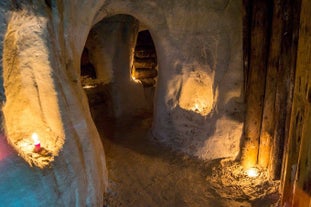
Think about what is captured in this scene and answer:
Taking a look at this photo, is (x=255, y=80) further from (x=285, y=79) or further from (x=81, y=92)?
(x=81, y=92)

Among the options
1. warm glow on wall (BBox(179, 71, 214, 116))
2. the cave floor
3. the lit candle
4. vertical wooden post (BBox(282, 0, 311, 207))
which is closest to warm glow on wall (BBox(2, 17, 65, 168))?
the lit candle

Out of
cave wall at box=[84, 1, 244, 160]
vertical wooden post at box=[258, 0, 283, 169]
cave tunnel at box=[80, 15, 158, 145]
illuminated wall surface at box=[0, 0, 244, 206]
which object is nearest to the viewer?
illuminated wall surface at box=[0, 0, 244, 206]

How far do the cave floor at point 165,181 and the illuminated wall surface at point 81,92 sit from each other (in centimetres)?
22

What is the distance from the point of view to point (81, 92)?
8.68ft

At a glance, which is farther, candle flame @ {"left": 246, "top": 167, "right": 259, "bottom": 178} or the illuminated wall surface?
candle flame @ {"left": 246, "top": 167, "right": 259, "bottom": 178}

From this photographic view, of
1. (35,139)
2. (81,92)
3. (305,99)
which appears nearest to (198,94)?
(81,92)

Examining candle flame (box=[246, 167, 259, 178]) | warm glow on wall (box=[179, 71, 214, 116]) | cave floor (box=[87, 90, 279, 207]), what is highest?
warm glow on wall (box=[179, 71, 214, 116])

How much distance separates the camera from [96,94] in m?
5.64

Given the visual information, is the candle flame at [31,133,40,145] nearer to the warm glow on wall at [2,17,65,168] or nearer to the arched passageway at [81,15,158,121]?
the warm glow on wall at [2,17,65,168]

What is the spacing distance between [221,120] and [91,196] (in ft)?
6.27

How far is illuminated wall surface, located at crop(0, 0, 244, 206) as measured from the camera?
6.31 ft

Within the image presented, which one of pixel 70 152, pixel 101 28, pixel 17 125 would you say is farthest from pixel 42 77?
pixel 101 28

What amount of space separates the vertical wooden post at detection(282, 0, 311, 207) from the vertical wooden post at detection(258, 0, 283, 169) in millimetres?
654

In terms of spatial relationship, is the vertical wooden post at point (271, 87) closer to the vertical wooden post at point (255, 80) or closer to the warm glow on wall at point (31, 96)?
the vertical wooden post at point (255, 80)
